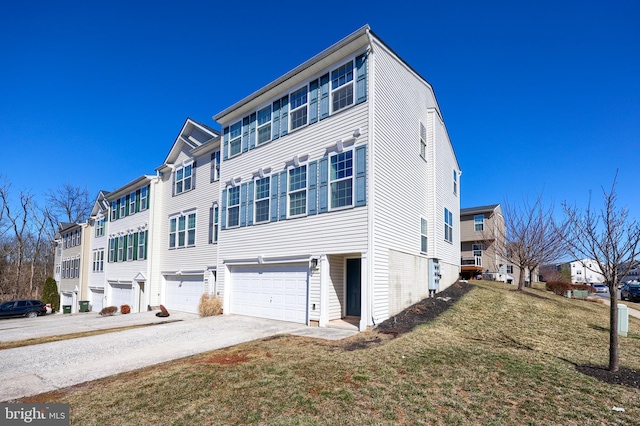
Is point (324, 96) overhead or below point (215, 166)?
overhead

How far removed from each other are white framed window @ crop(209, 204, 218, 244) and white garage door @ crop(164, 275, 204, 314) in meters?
2.14

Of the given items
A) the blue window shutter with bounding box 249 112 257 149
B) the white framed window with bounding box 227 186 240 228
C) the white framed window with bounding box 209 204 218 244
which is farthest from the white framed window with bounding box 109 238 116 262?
the blue window shutter with bounding box 249 112 257 149

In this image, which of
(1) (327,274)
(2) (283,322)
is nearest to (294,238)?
(1) (327,274)

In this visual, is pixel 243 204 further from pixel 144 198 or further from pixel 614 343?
pixel 614 343

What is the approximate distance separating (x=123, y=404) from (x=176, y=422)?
4.55 feet

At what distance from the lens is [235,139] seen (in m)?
17.5

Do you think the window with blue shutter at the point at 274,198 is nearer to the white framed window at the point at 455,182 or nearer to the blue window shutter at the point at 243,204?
the blue window shutter at the point at 243,204

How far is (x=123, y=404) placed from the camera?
20.2 feet

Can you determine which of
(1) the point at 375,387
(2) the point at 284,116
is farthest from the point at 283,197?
(1) the point at 375,387

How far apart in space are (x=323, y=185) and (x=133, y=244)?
17.5 metres

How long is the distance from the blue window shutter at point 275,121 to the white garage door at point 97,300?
2333 centimetres

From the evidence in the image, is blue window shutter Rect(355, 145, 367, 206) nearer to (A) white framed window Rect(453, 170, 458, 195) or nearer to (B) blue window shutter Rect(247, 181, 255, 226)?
(B) blue window shutter Rect(247, 181, 255, 226)

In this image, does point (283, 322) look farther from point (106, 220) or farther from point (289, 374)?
point (106, 220)

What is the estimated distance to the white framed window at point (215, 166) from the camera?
19.4 m
